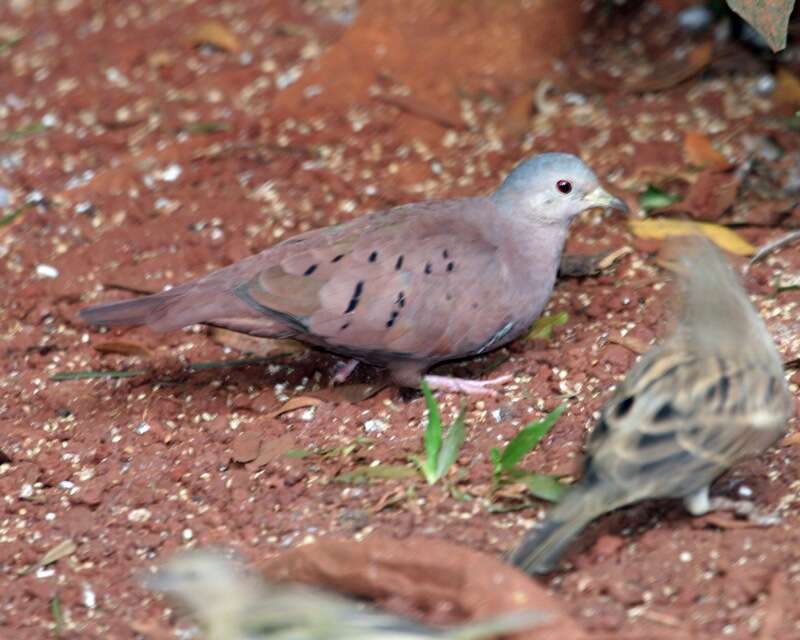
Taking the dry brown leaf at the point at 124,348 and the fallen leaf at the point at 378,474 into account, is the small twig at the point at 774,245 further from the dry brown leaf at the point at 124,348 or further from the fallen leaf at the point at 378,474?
the dry brown leaf at the point at 124,348

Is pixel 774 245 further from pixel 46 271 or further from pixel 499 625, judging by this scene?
pixel 46 271

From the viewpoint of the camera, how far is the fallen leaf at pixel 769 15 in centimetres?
508

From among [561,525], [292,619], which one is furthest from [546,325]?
[292,619]

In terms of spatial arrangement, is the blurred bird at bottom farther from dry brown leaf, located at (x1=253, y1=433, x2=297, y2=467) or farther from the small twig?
the small twig

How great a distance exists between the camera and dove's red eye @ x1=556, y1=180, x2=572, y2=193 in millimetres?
5137

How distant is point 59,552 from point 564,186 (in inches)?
86.0

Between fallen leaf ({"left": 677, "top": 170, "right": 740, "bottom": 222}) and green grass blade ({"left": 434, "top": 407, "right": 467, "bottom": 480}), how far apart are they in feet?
6.34

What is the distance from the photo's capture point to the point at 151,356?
17.6ft

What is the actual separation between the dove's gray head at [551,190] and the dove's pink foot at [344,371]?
794mm

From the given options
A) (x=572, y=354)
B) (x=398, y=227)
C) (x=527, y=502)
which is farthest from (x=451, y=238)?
(x=527, y=502)

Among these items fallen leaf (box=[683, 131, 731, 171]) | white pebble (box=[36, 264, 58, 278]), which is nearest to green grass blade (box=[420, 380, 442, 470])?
white pebble (box=[36, 264, 58, 278])

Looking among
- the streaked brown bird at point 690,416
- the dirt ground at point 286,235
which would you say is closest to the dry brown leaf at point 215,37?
the dirt ground at point 286,235

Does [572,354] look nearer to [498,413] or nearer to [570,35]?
[498,413]

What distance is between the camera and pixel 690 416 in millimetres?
3729
